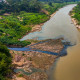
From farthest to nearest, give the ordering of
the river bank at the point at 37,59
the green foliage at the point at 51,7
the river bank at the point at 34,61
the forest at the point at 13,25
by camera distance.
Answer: the green foliage at the point at 51,7 < the forest at the point at 13,25 < the river bank at the point at 37,59 < the river bank at the point at 34,61

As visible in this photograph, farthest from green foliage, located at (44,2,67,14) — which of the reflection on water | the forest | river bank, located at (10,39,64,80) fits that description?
the reflection on water

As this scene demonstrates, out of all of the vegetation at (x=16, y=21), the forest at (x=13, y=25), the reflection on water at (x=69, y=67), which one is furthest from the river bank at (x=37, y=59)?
the vegetation at (x=16, y=21)

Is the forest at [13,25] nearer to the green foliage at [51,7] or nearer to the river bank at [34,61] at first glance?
the river bank at [34,61]

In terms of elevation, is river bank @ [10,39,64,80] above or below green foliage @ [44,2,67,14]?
below

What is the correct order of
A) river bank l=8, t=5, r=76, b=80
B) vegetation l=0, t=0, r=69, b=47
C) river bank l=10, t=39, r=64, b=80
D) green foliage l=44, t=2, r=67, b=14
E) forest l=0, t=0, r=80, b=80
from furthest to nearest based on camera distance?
green foliage l=44, t=2, r=67, b=14, vegetation l=0, t=0, r=69, b=47, forest l=0, t=0, r=80, b=80, river bank l=8, t=5, r=76, b=80, river bank l=10, t=39, r=64, b=80

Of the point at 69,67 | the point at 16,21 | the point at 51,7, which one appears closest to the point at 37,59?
the point at 69,67

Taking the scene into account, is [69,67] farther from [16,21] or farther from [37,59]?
[16,21]

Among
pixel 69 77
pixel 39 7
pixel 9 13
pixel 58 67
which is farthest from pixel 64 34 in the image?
pixel 9 13

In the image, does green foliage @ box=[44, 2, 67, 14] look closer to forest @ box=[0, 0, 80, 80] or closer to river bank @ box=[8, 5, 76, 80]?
forest @ box=[0, 0, 80, 80]

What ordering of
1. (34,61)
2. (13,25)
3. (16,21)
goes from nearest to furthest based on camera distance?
(34,61) < (13,25) < (16,21)

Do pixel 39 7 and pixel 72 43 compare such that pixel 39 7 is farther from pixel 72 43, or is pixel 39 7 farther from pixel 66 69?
pixel 66 69
